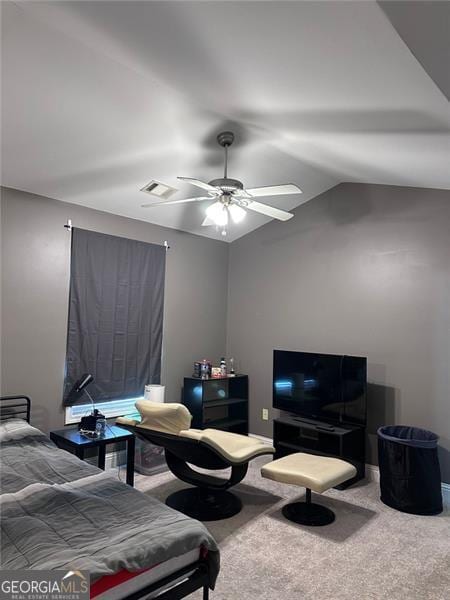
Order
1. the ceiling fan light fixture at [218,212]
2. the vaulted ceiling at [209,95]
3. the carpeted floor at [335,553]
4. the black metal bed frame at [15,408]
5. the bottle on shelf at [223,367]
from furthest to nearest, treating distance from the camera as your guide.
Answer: the bottle on shelf at [223,367] → the black metal bed frame at [15,408] → the ceiling fan light fixture at [218,212] → the carpeted floor at [335,553] → the vaulted ceiling at [209,95]

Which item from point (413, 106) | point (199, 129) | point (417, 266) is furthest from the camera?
point (417, 266)

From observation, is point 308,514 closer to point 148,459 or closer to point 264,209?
point 148,459

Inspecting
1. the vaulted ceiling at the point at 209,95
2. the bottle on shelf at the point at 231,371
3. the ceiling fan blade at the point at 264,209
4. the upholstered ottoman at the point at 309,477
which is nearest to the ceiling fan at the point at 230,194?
the ceiling fan blade at the point at 264,209

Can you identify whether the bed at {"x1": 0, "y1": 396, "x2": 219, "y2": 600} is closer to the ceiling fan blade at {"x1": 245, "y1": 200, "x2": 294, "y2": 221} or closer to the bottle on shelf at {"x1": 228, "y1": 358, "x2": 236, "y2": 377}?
the ceiling fan blade at {"x1": 245, "y1": 200, "x2": 294, "y2": 221}

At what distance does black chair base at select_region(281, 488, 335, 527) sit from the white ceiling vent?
2.93m

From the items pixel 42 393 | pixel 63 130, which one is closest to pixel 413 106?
pixel 63 130

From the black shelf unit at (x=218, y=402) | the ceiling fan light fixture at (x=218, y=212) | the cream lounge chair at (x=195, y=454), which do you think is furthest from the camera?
the black shelf unit at (x=218, y=402)

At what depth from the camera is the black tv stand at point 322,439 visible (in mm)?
3827

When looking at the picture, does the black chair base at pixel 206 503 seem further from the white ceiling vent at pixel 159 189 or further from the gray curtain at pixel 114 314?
the white ceiling vent at pixel 159 189

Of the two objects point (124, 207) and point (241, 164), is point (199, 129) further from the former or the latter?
point (124, 207)

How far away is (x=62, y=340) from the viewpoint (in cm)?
379

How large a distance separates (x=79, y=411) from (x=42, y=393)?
1.42 ft

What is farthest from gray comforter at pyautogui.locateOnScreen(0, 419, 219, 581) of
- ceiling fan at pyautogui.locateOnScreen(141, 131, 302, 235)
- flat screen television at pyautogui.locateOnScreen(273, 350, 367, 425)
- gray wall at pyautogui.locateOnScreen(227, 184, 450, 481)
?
gray wall at pyautogui.locateOnScreen(227, 184, 450, 481)

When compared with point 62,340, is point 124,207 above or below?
above
